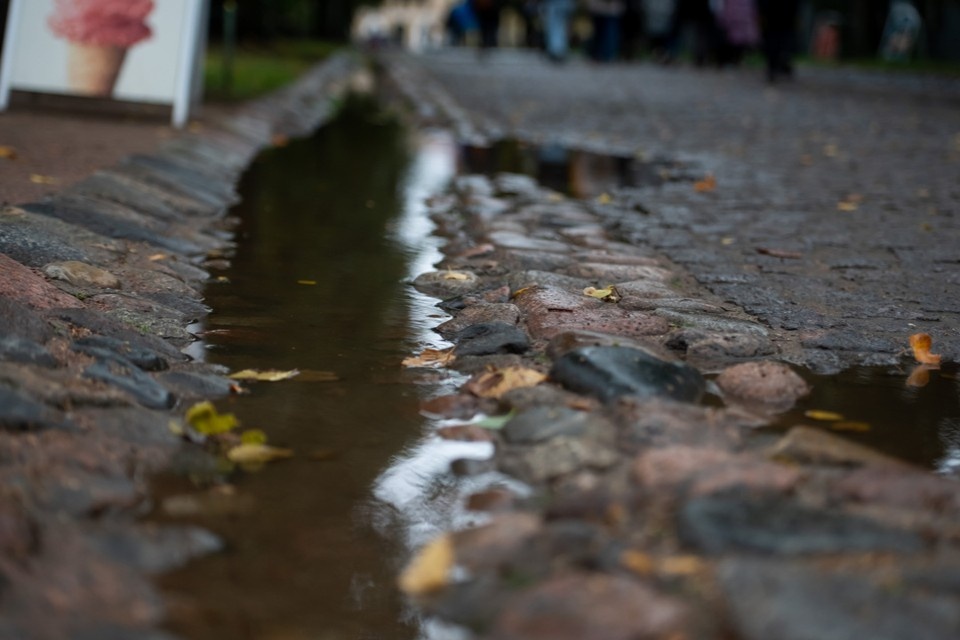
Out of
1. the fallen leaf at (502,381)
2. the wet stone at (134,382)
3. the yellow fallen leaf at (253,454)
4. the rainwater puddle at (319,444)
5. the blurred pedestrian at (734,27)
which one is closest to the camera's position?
the rainwater puddle at (319,444)

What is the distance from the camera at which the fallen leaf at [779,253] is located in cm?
509

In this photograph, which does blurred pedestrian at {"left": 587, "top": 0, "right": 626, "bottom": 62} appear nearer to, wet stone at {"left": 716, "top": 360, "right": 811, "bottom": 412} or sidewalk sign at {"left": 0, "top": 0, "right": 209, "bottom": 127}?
sidewalk sign at {"left": 0, "top": 0, "right": 209, "bottom": 127}

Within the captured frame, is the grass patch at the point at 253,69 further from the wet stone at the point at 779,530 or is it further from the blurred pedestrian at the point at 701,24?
the wet stone at the point at 779,530

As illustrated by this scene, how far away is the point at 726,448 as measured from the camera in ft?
8.46

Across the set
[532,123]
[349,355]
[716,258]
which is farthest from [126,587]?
[532,123]

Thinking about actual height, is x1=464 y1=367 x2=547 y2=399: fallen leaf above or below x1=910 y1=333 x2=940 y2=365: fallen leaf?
below

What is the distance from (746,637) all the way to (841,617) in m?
0.14

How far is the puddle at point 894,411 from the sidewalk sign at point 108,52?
592 centimetres

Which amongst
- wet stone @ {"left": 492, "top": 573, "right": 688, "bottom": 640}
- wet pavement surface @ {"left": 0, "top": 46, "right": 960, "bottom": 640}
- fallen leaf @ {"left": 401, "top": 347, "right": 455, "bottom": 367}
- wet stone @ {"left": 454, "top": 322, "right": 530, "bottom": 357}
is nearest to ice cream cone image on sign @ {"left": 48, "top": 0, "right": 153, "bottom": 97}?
wet pavement surface @ {"left": 0, "top": 46, "right": 960, "bottom": 640}

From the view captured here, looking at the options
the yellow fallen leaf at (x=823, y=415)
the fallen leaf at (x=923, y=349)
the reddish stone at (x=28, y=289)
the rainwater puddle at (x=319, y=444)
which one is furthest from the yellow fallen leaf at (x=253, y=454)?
the fallen leaf at (x=923, y=349)

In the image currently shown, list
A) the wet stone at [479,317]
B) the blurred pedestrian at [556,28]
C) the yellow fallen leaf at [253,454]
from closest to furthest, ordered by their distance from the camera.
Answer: the yellow fallen leaf at [253,454]
the wet stone at [479,317]
the blurred pedestrian at [556,28]

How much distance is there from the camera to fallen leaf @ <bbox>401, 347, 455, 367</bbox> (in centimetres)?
343

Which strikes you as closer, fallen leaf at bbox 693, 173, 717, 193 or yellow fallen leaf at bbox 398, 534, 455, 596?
yellow fallen leaf at bbox 398, 534, 455, 596

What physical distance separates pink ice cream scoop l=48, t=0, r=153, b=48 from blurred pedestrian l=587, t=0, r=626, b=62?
16.4 m
